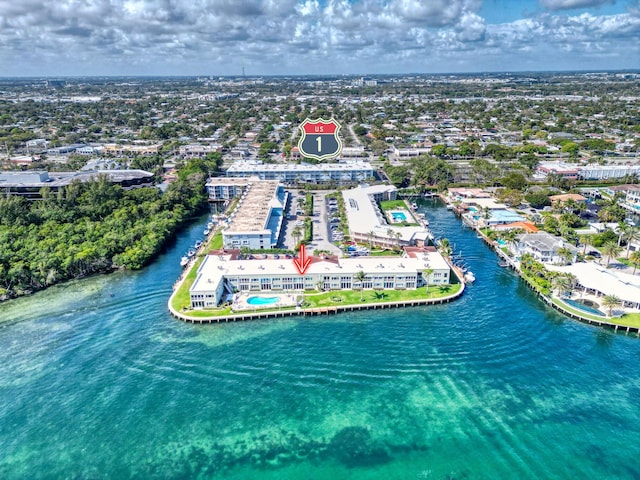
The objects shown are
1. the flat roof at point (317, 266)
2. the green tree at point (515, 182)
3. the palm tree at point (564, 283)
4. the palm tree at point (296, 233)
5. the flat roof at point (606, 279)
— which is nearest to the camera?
the flat roof at point (606, 279)

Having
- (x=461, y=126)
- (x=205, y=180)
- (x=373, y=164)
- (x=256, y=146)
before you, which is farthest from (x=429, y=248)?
(x=461, y=126)

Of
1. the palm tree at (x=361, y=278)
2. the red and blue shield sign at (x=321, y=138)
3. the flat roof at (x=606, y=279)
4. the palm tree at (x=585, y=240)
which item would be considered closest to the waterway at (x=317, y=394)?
the palm tree at (x=361, y=278)

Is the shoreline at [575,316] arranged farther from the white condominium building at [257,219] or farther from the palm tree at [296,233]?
the white condominium building at [257,219]

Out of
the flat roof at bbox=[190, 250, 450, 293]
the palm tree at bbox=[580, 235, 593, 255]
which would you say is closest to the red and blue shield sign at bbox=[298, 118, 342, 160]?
the flat roof at bbox=[190, 250, 450, 293]

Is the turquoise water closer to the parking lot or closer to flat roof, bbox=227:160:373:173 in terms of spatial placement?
the parking lot

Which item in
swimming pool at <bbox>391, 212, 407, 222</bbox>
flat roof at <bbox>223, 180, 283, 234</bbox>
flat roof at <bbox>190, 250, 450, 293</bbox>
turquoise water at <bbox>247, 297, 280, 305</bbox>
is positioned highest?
flat roof at <bbox>223, 180, 283, 234</bbox>

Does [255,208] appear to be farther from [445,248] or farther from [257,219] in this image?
[445,248]

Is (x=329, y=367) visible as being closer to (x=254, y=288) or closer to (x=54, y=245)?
(x=254, y=288)
